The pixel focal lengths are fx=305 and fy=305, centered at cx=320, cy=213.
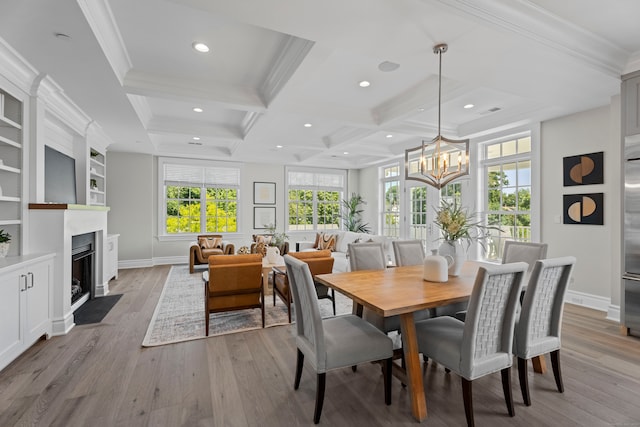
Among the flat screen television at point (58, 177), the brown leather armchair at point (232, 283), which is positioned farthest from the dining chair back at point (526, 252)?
the flat screen television at point (58, 177)

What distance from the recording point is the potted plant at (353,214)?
8789 mm

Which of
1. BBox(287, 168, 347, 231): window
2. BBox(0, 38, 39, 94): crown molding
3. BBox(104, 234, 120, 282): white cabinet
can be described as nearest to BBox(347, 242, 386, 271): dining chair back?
BBox(0, 38, 39, 94): crown molding

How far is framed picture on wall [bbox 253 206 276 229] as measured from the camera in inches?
320

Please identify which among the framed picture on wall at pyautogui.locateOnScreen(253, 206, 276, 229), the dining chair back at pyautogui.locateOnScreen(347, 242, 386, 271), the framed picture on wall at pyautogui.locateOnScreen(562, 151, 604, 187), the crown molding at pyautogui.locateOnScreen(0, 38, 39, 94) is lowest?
the dining chair back at pyautogui.locateOnScreen(347, 242, 386, 271)

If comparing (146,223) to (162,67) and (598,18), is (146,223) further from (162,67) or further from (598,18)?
(598,18)

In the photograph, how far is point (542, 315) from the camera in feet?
6.88

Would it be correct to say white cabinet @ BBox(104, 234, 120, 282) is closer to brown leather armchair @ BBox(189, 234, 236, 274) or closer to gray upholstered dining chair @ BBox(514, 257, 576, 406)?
brown leather armchair @ BBox(189, 234, 236, 274)

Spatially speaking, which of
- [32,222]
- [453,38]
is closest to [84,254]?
[32,222]

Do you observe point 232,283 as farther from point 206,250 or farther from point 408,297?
point 206,250

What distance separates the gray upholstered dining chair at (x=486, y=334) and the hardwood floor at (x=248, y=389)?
0.34m

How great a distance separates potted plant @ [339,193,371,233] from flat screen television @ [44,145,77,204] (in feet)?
20.7

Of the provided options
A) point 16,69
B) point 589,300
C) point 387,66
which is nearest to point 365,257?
point 387,66

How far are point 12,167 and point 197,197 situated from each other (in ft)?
15.1

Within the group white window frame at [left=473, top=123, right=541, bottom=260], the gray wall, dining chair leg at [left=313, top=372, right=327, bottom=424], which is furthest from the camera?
the gray wall
